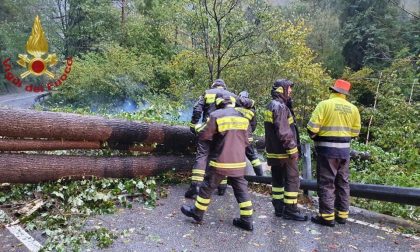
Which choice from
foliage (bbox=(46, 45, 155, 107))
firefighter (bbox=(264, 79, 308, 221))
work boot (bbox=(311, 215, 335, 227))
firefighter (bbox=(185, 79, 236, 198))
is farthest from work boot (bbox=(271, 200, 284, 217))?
foliage (bbox=(46, 45, 155, 107))

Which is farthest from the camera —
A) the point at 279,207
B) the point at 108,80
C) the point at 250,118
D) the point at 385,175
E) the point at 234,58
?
the point at 108,80

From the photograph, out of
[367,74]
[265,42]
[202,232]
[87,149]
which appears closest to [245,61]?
[265,42]

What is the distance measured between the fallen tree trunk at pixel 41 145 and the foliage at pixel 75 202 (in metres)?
0.54

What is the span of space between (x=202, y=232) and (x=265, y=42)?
1183 centimetres

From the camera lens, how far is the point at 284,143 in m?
5.20

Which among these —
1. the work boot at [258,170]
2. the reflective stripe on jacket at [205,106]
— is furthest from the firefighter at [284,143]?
the work boot at [258,170]

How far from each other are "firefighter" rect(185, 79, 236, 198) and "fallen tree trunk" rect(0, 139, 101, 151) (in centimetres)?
170

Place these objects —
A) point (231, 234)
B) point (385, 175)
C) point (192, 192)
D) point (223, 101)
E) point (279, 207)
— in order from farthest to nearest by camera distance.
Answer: point (385, 175) → point (192, 192) → point (279, 207) → point (223, 101) → point (231, 234)

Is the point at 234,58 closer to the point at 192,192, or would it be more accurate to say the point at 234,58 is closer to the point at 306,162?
the point at 306,162

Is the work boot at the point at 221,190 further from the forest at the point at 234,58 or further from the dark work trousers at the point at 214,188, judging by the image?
the forest at the point at 234,58

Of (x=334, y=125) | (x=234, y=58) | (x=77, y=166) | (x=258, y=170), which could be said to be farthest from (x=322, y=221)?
(x=234, y=58)

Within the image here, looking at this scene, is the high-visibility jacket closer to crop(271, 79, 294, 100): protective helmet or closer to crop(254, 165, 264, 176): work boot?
crop(271, 79, 294, 100): protective helmet

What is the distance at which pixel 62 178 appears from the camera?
19.2ft

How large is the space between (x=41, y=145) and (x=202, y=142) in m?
2.41
